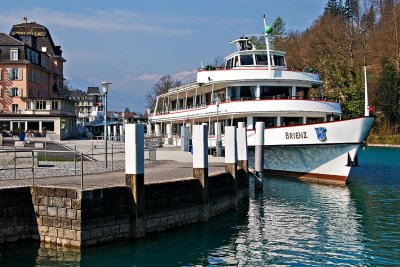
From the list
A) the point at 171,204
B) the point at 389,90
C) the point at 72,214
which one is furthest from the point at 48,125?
the point at 72,214

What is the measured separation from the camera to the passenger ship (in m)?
27.9

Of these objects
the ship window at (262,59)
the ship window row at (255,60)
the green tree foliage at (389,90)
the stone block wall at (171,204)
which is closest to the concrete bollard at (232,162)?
the stone block wall at (171,204)

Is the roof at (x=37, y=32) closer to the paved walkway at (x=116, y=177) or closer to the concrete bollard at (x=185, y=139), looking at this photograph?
the concrete bollard at (x=185, y=139)

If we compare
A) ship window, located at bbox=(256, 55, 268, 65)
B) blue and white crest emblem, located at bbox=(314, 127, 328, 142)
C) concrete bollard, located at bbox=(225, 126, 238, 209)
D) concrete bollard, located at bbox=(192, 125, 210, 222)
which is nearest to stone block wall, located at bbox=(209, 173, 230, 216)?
concrete bollard, located at bbox=(225, 126, 238, 209)

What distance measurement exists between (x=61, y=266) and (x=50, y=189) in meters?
2.36

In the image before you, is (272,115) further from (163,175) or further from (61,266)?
(61,266)

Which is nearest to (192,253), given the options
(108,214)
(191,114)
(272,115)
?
(108,214)

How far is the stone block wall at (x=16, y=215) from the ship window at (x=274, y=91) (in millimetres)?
20434

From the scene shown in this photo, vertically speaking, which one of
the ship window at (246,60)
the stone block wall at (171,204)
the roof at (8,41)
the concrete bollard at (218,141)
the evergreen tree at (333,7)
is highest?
the evergreen tree at (333,7)

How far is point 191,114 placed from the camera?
125ft

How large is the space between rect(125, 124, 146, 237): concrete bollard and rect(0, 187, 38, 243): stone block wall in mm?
2735

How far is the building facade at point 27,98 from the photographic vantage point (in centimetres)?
6712

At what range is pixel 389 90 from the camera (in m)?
66.9

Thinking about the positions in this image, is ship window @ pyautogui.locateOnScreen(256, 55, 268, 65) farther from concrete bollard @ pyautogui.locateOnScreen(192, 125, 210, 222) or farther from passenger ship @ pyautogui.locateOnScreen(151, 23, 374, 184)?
concrete bollard @ pyautogui.locateOnScreen(192, 125, 210, 222)
